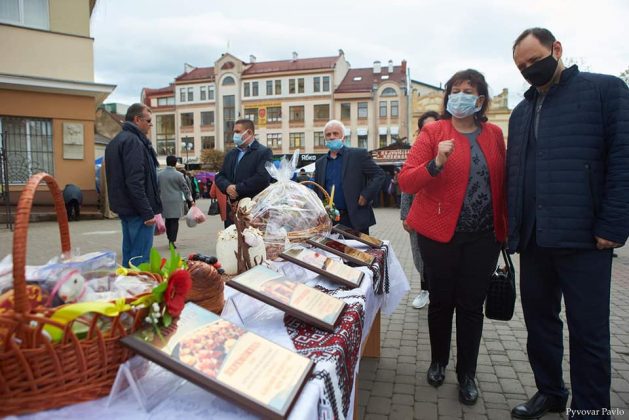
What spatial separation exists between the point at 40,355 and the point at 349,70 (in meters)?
53.4

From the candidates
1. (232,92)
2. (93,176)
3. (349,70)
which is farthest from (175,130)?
(93,176)

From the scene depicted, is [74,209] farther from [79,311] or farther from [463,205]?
[79,311]

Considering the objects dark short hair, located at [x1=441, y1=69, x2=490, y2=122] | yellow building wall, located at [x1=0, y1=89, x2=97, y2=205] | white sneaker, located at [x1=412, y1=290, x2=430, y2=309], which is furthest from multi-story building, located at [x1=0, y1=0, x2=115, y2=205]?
dark short hair, located at [x1=441, y1=69, x2=490, y2=122]

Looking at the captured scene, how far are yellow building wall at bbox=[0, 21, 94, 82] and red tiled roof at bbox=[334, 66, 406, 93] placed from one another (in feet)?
119

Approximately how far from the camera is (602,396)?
2.14m

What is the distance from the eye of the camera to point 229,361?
105 cm

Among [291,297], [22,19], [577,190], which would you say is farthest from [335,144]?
[22,19]

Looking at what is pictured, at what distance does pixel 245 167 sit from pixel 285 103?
149 feet

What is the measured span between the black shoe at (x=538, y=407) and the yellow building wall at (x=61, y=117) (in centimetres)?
1245

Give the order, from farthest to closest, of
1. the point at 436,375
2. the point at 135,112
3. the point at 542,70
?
1. the point at 135,112
2. the point at 436,375
3. the point at 542,70

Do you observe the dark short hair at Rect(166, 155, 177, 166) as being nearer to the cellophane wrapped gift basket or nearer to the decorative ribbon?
the cellophane wrapped gift basket

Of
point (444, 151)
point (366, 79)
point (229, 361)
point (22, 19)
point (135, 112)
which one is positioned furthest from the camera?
point (366, 79)

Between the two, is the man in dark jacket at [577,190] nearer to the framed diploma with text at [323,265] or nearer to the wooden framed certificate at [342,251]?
the wooden framed certificate at [342,251]

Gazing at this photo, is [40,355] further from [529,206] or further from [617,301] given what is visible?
[617,301]
